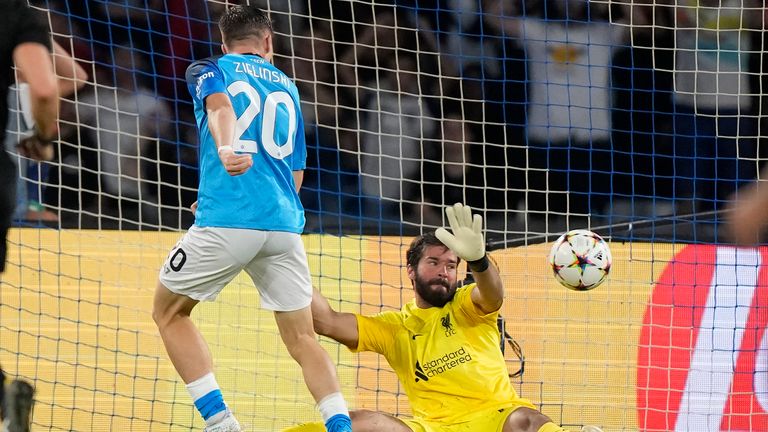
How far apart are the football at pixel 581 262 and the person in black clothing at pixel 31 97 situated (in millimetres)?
2820

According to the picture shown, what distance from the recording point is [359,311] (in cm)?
701

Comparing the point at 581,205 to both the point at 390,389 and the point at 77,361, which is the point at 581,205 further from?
the point at 77,361

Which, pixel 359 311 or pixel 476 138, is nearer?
pixel 359 311

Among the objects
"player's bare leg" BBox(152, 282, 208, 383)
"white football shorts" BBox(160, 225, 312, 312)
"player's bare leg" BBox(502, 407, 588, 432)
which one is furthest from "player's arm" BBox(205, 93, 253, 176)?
"player's bare leg" BBox(502, 407, 588, 432)

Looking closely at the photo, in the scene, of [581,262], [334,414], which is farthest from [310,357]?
[581,262]

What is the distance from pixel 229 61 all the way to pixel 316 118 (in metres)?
3.38

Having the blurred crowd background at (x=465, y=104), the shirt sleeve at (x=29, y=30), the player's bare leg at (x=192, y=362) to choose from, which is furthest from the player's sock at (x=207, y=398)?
the blurred crowd background at (x=465, y=104)

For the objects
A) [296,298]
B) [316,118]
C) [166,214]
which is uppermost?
[316,118]

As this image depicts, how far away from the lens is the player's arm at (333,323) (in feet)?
18.1

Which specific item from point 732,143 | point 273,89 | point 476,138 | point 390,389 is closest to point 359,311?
point 390,389

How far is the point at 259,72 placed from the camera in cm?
463

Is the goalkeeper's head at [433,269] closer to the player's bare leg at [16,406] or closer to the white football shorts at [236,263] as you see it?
the white football shorts at [236,263]

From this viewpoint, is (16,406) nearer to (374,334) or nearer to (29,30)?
(29,30)

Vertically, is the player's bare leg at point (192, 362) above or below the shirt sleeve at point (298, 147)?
below
